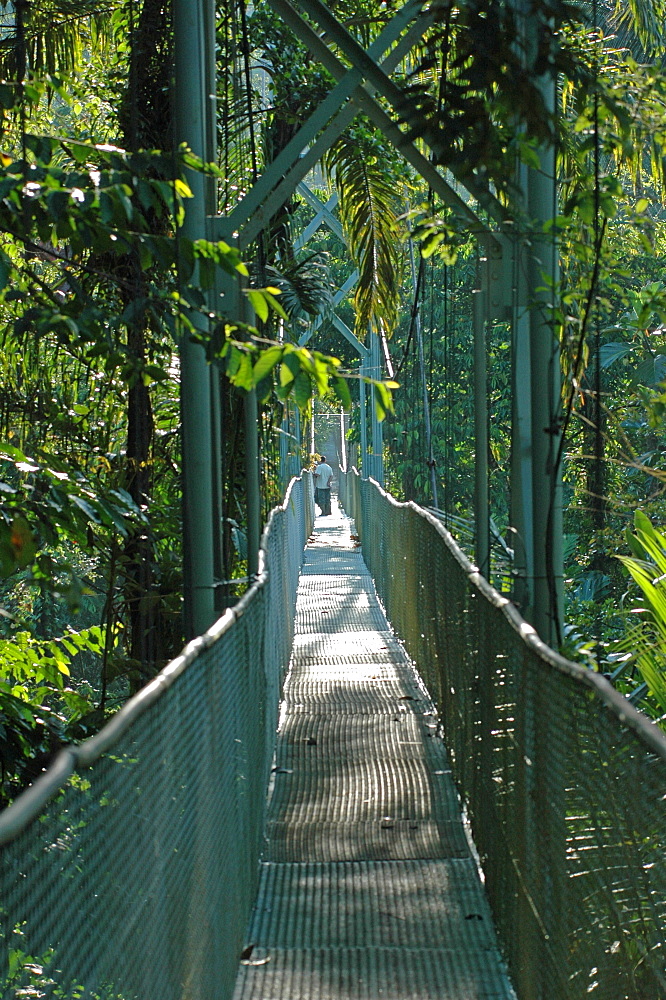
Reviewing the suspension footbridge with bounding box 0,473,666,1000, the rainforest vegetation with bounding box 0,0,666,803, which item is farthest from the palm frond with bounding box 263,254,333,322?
the suspension footbridge with bounding box 0,473,666,1000

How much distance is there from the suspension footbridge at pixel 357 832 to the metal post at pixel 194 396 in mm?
283

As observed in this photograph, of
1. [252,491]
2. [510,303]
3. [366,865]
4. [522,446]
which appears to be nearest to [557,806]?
[522,446]

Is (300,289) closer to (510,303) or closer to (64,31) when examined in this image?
(64,31)

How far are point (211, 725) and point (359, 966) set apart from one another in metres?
1.21

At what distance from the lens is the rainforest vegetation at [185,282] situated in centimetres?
298

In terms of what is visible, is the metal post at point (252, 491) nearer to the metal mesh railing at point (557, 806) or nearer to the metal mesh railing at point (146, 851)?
the metal mesh railing at point (557, 806)

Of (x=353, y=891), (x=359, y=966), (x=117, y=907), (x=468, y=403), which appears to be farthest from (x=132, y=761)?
(x=468, y=403)

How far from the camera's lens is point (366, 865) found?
5.21 meters

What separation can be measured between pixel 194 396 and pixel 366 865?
6.64 feet

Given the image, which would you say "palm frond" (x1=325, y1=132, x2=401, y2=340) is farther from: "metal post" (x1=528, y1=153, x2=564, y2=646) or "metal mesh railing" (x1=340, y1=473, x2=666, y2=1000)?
"metal post" (x1=528, y1=153, x2=564, y2=646)

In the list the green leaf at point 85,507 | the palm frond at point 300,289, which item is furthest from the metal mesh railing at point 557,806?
the palm frond at point 300,289

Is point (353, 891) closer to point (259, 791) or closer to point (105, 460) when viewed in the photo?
point (259, 791)

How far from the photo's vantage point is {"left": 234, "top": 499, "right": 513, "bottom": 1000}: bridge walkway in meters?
4.14

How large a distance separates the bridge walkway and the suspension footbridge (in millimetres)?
13
